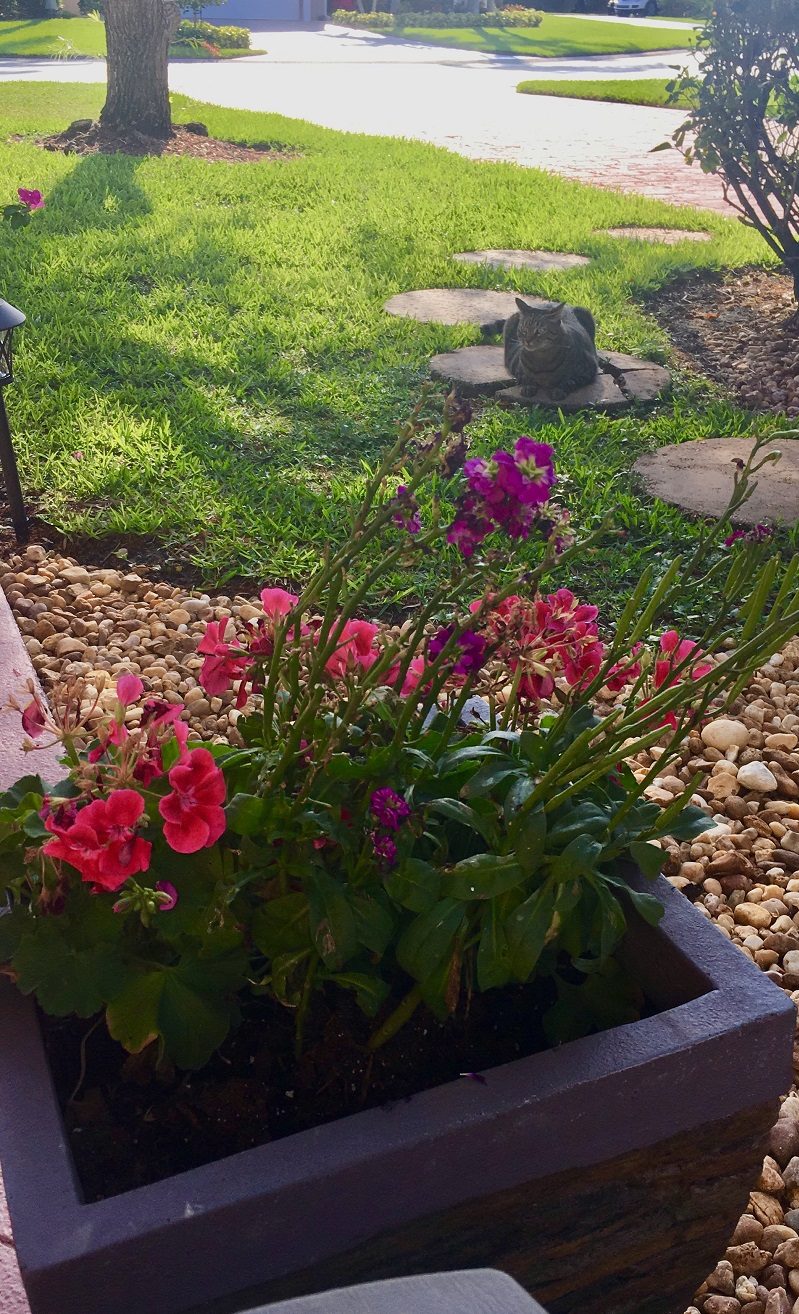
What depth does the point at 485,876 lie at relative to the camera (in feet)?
4.37

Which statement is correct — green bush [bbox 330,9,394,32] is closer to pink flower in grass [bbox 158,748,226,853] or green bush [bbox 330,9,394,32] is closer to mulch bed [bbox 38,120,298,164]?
mulch bed [bbox 38,120,298,164]

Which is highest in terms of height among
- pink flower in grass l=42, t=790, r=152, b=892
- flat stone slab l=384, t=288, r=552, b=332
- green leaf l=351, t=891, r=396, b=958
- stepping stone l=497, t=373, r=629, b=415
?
pink flower in grass l=42, t=790, r=152, b=892

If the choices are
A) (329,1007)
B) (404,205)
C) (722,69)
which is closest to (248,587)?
(329,1007)

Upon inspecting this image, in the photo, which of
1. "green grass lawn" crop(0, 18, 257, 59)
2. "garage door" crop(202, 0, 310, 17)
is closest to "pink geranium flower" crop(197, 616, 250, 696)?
"green grass lawn" crop(0, 18, 257, 59)

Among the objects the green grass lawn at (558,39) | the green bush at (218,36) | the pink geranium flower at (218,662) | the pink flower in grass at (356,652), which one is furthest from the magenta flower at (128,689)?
the green grass lawn at (558,39)

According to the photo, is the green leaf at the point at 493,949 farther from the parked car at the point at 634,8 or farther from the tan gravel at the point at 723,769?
the parked car at the point at 634,8

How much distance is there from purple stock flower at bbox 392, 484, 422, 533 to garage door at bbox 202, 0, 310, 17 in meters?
35.3

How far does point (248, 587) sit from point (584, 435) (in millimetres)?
1633

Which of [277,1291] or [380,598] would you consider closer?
[277,1291]

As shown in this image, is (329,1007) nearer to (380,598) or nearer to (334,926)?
(334,926)

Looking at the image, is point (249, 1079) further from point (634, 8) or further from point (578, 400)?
point (634, 8)

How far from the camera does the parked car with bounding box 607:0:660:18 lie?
3678 cm

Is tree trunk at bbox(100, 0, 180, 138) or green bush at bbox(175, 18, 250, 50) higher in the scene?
green bush at bbox(175, 18, 250, 50)

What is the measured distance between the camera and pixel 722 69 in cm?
594
